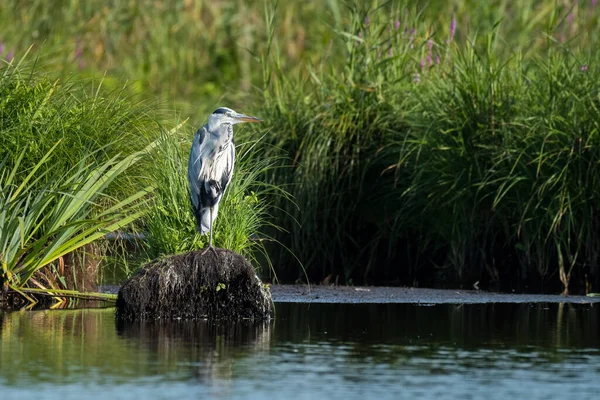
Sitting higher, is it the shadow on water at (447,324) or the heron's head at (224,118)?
the heron's head at (224,118)

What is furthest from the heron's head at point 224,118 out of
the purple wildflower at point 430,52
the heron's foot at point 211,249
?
the purple wildflower at point 430,52

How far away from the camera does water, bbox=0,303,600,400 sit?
657 cm

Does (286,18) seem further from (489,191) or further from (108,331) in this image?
(108,331)

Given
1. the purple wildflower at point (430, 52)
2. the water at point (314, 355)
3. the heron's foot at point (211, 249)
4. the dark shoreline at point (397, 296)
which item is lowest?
the water at point (314, 355)

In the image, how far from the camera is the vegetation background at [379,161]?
1043 cm

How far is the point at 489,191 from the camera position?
482 inches

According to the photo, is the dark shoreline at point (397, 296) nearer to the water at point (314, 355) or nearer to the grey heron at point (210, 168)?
the water at point (314, 355)

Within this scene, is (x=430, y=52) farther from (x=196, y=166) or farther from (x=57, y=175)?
(x=57, y=175)

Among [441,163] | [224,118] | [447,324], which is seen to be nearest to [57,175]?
[224,118]

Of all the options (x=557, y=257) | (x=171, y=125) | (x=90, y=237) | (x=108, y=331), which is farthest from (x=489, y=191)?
(x=108, y=331)

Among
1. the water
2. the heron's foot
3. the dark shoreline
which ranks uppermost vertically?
the heron's foot

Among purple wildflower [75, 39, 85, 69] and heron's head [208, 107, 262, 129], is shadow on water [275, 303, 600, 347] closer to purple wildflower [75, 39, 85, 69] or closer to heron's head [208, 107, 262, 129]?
heron's head [208, 107, 262, 129]

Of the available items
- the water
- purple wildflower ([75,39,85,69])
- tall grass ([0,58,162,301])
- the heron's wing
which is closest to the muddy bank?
the water

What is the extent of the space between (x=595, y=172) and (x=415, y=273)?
2.21 metres
